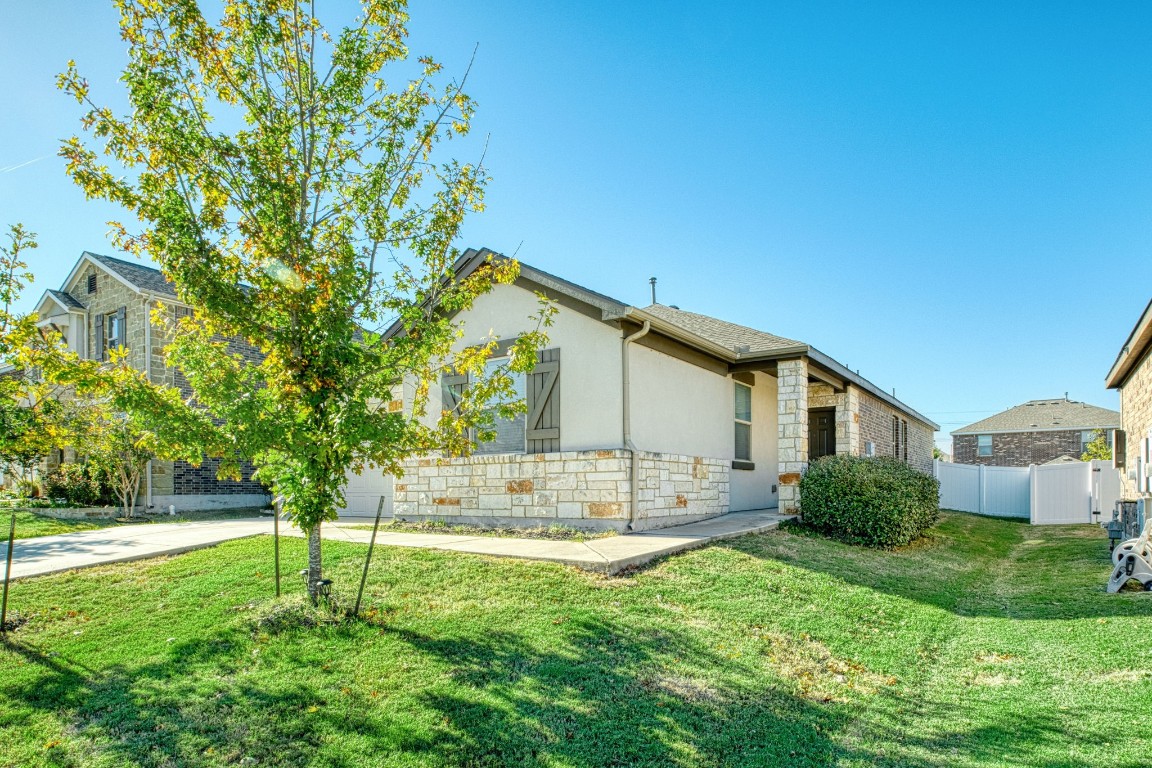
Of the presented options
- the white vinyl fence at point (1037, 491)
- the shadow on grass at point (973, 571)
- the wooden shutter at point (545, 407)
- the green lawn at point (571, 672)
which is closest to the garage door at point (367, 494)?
the wooden shutter at point (545, 407)

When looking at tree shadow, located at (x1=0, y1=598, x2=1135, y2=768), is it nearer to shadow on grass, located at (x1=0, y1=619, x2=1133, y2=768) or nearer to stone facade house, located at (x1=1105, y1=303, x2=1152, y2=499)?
shadow on grass, located at (x1=0, y1=619, x2=1133, y2=768)

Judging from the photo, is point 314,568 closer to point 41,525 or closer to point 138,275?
point 41,525

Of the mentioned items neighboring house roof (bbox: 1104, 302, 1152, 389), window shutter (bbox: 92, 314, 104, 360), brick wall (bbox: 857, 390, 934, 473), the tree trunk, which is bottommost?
the tree trunk

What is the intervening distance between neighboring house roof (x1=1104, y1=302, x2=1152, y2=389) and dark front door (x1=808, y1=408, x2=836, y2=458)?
214 inches

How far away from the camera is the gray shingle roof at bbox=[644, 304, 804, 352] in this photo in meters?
12.0

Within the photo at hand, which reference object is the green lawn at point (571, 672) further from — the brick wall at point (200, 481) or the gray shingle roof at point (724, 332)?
the brick wall at point (200, 481)

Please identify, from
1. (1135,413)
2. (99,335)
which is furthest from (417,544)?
(1135,413)

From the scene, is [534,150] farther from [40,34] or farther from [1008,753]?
[1008,753]

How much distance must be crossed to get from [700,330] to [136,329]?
14.0 m

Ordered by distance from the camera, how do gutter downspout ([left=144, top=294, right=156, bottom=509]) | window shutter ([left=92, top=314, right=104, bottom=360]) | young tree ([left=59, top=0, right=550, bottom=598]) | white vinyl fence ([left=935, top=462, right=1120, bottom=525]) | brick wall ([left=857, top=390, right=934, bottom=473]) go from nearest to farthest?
young tree ([left=59, top=0, right=550, bottom=598]) < brick wall ([left=857, top=390, right=934, bottom=473]) < gutter downspout ([left=144, top=294, right=156, bottom=509]) < white vinyl fence ([left=935, top=462, right=1120, bottom=525]) < window shutter ([left=92, top=314, right=104, bottom=360])

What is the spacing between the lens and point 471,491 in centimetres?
1091

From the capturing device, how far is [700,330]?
13289 millimetres

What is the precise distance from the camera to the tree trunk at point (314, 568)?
591cm

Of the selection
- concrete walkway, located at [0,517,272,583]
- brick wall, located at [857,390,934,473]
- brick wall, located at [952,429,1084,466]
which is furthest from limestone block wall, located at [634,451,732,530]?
brick wall, located at [952,429,1084,466]
